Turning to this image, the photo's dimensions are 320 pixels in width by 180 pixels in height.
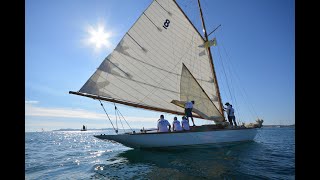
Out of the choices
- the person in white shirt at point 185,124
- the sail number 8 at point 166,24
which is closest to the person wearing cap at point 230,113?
the person in white shirt at point 185,124

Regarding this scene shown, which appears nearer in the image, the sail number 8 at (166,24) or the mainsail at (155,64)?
the mainsail at (155,64)

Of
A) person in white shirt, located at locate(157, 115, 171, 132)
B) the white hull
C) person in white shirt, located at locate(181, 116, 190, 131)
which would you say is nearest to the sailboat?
the white hull

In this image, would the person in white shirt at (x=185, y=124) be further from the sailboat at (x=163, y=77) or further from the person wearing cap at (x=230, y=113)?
the person wearing cap at (x=230, y=113)

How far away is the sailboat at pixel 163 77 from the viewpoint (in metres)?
18.3

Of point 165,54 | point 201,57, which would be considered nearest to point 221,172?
point 165,54

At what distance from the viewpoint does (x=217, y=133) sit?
19.9 meters

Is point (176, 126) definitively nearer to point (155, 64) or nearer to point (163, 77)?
point (163, 77)

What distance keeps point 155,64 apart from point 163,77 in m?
1.37

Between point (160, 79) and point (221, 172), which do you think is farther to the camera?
point (160, 79)

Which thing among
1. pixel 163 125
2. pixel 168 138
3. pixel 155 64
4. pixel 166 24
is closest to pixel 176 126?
pixel 163 125

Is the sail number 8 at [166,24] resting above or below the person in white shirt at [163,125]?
above

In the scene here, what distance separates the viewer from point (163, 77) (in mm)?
20656
